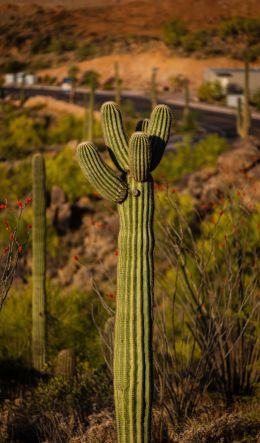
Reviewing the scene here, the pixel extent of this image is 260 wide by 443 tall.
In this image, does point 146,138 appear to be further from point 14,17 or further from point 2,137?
point 14,17

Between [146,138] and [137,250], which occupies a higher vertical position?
[146,138]

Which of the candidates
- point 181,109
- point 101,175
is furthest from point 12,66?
point 101,175

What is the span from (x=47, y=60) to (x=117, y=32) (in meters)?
14.0

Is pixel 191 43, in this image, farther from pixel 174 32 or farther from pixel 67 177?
pixel 67 177

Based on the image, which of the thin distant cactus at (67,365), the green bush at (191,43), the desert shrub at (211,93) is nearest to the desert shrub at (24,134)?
the desert shrub at (211,93)

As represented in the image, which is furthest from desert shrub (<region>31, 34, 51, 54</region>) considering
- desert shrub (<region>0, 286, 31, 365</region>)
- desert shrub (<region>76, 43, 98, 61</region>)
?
desert shrub (<region>0, 286, 31, 365</region>)

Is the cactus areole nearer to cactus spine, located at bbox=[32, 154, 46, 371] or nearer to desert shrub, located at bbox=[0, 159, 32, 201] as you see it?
cactus spine, located at bbox=[32, 154, 46, 371]

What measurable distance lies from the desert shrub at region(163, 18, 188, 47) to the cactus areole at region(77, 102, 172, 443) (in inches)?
2936

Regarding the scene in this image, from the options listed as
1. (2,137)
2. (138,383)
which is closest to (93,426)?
(138,383)

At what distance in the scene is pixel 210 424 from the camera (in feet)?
27.3

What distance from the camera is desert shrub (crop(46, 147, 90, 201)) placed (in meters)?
26.6

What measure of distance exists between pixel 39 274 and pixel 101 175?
5.67 metres

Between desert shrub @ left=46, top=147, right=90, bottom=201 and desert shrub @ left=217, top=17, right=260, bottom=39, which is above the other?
desert shrub @ left=217, top=17, right=260, bottom=39

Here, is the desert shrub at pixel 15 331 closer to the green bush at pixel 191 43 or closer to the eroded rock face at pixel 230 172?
the eroded rock face at pixel 230 172
